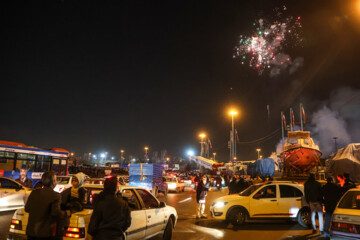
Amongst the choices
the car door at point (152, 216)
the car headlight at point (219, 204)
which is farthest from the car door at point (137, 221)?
the car headlight at point (219, 204)

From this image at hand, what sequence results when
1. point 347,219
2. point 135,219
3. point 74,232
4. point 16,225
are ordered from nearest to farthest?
point 74,232 → point 16,225 → point 135,219 → point 347,219

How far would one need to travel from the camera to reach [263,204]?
34.3ft

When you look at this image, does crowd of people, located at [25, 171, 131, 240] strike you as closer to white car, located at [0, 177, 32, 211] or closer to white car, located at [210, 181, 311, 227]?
white car, located at [210, 181, 311, 227]

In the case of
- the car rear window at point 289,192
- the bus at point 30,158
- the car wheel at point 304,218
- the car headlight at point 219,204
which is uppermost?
the bus at point 30,158

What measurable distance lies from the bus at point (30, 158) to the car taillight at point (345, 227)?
16.9 m

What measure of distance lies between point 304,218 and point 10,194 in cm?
1126

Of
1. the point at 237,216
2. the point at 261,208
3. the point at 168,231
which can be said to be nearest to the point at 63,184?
the point at 168,231

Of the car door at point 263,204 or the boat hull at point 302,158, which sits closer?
the car door at point 263,204

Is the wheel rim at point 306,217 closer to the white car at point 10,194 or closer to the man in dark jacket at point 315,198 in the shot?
the man in dark jacket at point 315,198

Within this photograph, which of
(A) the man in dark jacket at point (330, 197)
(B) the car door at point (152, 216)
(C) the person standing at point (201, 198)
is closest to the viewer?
(B) the car door at point (152, 216)

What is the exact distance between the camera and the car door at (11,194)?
11.1 metres

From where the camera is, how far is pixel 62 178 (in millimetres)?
15945

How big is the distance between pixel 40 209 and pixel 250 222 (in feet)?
29.4

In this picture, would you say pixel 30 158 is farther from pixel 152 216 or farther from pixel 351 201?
pixel 351 201
